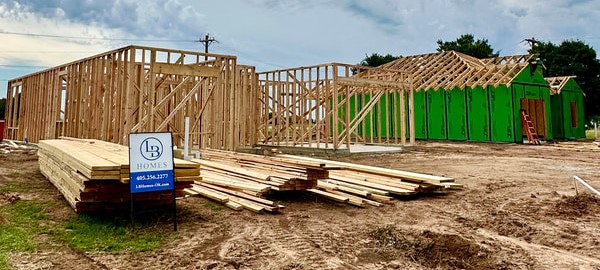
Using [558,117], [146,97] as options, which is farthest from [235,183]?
[558,117]

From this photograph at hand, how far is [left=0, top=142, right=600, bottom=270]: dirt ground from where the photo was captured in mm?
3014

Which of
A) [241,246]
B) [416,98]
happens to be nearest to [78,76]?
[241,246]

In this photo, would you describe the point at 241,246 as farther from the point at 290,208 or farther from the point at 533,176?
the point at 533,176

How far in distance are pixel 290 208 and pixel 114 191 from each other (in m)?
2.10

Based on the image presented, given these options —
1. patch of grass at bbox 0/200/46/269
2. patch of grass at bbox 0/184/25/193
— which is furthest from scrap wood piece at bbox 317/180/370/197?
patch of grass at bbox 0/184/25/193

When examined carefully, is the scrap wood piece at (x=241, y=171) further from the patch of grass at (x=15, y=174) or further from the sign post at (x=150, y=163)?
the patch of grass at (x=15, y=174)

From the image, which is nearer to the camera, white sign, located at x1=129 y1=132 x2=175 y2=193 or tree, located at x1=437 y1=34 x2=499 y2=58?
white sign, located at x1=129 y1=132 x2=175 y2=193

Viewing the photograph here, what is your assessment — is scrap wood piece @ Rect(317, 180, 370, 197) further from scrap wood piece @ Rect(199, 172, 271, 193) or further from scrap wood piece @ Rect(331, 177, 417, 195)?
scrap wood piece @ Rect(199, 172, 271, 193)

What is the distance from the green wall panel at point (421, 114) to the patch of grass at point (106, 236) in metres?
18.7

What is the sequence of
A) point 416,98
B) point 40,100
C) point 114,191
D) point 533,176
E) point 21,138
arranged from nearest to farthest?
point 114,191, point 533,176, point 40,100, point 21,138, point 416,98

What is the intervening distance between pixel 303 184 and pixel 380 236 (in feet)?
5.69

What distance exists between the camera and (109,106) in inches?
405

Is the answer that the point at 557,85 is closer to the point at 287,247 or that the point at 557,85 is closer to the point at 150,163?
the point at 287,247

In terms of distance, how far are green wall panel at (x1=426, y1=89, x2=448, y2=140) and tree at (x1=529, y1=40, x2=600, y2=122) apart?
15.7 meters
